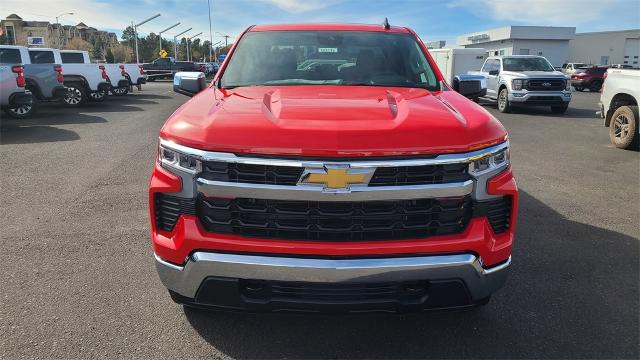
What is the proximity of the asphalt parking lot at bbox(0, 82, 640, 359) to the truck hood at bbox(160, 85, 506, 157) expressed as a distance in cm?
97

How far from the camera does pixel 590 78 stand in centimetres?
2747

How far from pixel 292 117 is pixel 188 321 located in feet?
5.00

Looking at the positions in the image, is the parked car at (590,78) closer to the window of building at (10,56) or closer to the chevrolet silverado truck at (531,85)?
the chevrolet silverado truck at (531,85)

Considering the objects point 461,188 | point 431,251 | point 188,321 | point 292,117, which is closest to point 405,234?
point 431,251

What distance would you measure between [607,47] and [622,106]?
72.5 metres

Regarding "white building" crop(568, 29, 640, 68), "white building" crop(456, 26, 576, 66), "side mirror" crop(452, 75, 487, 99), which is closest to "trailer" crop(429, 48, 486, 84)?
"side mirror" crop(452, 75, 487, 99)

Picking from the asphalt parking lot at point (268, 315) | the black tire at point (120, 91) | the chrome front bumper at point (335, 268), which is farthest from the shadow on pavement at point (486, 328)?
the black tire at point (120, 91)

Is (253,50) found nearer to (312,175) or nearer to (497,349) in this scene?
(312,175)

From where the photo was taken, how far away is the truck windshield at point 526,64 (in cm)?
1538

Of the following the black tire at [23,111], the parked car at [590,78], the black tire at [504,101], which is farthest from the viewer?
the parked car at [590,78]

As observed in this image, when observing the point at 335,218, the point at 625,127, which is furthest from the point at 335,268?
the point at 625,127

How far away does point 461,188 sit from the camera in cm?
223

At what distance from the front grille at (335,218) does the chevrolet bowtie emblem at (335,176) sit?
114 millimetres

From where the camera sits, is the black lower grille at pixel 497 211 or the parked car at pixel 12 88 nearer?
the black lower grille at pixel 497 211
